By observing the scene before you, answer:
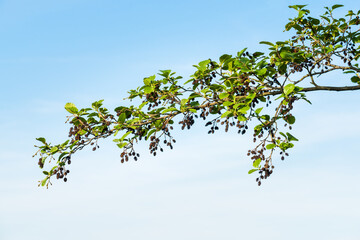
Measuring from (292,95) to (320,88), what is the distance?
1.76 metres

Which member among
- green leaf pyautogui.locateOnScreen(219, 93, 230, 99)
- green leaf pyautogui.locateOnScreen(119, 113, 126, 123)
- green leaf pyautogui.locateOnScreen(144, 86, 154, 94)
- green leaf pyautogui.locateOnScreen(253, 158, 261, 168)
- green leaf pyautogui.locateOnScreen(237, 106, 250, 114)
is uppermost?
green leaf pyautogui.locateOnScreen(144, 86, 154, 94)

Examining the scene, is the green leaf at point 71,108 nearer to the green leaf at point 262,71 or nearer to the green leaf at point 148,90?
the green leaf at point 148,90

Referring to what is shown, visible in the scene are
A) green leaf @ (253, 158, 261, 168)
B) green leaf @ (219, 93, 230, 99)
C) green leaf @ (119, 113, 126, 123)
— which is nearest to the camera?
green leaf @ (219, 93, 230, 99)

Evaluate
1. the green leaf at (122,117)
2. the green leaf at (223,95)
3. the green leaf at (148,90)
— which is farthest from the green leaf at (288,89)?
the green leaf at (122,117)

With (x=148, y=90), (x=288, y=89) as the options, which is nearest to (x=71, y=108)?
(x=148, y=90)

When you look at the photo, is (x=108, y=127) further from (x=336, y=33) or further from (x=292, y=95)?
(x=336, y=33)

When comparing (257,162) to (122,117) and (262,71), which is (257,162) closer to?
(262,71)

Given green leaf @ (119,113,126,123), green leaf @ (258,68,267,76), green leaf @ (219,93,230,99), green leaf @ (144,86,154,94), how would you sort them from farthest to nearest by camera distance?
green leaf @ (144,86,154,94) < green leaf @ (119,113,126,123) < green leaf @ (219,93,230,99) < green leaf @ (258,68,267,76)

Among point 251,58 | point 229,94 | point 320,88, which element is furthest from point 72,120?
point 320,88

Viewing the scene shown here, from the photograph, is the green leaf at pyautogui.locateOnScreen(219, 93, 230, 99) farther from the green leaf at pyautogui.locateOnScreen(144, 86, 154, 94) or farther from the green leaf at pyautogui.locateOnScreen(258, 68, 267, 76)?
the green leaf at pyautogui.locateOnScreen(144, 86, 154, 94)

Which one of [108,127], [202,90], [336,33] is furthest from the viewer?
[336,33]

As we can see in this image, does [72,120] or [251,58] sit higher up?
[251,58]

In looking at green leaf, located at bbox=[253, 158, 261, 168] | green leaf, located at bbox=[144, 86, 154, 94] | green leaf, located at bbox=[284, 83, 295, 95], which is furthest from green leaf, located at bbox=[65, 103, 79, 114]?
green leaf, located at bbox=[284, 83, 295, 95]

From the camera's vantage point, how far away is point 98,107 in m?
8.86
